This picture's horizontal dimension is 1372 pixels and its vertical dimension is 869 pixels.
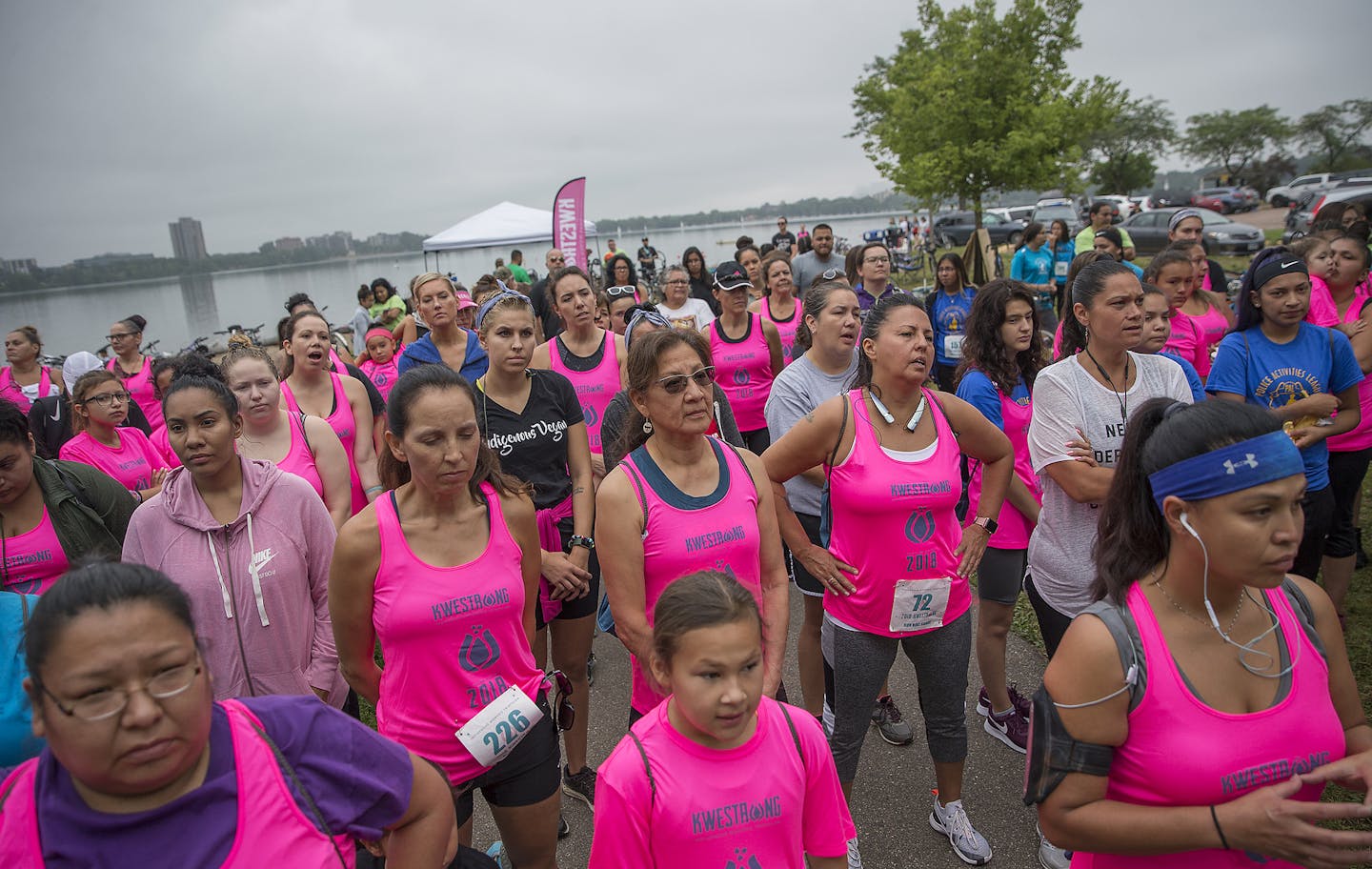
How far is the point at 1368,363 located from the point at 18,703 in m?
6.25

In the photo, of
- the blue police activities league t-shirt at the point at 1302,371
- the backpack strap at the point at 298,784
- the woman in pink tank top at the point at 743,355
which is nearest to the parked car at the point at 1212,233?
the woman in pink tank top at the point at 743,355

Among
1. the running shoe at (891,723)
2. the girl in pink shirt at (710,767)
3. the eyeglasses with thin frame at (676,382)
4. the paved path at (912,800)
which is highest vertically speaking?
the eyeglasses with thin frame at (676,382)

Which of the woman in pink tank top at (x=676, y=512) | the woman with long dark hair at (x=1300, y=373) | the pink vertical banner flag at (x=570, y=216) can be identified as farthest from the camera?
the pink vertical banner flag at (x=570, y=216)

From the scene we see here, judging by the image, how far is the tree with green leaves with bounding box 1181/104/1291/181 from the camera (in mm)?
63781

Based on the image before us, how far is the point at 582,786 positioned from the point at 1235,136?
272 ft

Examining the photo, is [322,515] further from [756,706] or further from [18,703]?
[756,706]

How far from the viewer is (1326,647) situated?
183 cm

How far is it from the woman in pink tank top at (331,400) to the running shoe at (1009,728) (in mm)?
3675

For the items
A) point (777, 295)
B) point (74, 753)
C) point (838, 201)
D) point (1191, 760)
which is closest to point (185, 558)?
point (74, 753)

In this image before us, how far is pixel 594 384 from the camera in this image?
4.88 meters

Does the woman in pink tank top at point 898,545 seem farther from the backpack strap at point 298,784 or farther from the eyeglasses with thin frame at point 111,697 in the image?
the eyeglasses with thin frame at point 111,697

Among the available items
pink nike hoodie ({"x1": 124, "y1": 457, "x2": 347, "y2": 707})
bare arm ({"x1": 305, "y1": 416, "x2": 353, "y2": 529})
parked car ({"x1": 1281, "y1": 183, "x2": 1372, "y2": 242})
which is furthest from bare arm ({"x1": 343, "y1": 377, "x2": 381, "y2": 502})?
parked car ({"x1": 1281, "y1": 183, "x2": 1372, "y2": 242})

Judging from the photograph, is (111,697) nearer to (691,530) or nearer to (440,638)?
(440,638)

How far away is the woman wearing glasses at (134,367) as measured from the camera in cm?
731
